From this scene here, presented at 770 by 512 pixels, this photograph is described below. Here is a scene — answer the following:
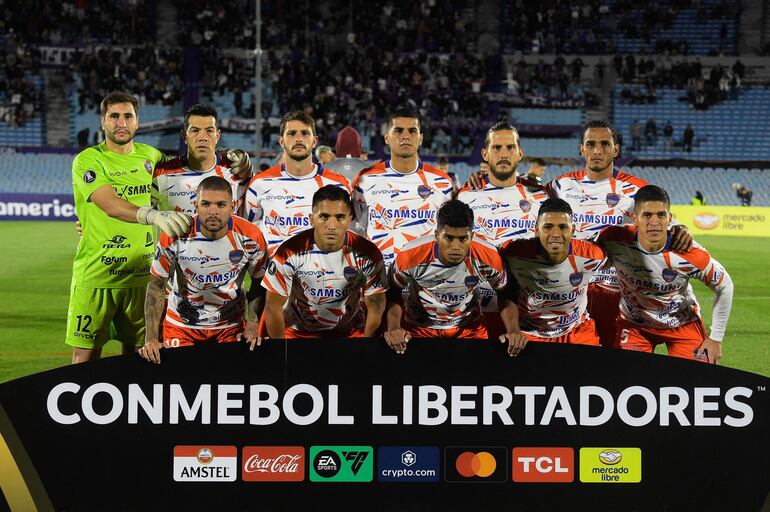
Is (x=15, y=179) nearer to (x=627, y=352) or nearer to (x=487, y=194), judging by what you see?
(x=487, y=194)

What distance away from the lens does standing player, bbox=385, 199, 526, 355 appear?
4875 mm

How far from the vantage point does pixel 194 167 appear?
19.4ft

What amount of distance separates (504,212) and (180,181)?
2168 mm

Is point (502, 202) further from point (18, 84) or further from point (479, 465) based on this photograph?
point (18, 84)

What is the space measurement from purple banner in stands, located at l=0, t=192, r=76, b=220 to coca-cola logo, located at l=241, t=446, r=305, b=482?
77.0 ft

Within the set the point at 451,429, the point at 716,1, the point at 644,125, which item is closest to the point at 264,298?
the point at 451,429

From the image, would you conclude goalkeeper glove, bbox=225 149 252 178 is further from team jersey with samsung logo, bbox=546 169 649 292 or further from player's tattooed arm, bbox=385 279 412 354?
team jersey with samsung logo, bbox=546 169 649 292

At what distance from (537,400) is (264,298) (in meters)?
1.90

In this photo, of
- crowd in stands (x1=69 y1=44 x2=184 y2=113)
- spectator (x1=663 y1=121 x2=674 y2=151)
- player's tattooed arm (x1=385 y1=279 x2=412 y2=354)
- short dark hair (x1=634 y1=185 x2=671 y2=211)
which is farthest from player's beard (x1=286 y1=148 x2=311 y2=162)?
spectator (x1=663 y1=121 x2=674 y2=151)

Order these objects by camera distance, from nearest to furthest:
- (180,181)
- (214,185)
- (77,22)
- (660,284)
→ (214,185) → (660,284) → (180,181) → (77,22)

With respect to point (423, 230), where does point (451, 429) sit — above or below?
below

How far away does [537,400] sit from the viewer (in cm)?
397

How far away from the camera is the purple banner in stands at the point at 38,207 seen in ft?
84.9

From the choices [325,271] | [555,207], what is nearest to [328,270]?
[325,271]
